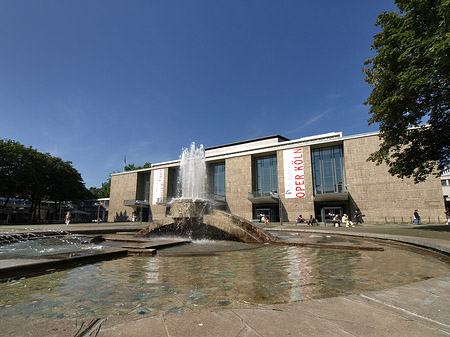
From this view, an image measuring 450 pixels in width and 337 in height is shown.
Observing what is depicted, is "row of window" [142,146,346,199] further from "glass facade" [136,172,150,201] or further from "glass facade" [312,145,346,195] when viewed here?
"glass facade" [136,172,150,201]

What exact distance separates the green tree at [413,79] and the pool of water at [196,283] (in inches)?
348

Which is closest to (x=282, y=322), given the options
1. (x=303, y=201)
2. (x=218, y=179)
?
(x=303, y=201)

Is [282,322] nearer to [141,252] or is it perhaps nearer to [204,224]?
[141,252]

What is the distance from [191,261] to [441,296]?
434 centimetres

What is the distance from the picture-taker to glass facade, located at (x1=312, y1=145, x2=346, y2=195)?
108 ft

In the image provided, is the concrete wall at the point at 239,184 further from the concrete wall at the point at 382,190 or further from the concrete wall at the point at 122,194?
the concrete wall at the point at 122,194

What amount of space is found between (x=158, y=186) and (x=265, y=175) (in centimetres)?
2226

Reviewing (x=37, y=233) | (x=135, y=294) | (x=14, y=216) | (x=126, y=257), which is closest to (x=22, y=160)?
(x=14, y=216)

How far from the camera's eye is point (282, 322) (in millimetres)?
1861

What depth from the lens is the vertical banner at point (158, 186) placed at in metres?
47.8

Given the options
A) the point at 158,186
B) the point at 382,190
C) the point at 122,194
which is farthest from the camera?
the point at 122,194

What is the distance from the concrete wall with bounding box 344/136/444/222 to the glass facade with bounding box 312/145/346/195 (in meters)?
1.22

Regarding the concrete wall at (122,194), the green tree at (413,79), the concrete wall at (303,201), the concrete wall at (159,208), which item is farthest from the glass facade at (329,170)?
the concrete wall at (122,194)

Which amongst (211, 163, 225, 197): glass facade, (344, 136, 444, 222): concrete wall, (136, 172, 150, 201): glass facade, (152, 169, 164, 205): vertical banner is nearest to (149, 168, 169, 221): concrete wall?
(152, 169, 164, 205): vertical banner
